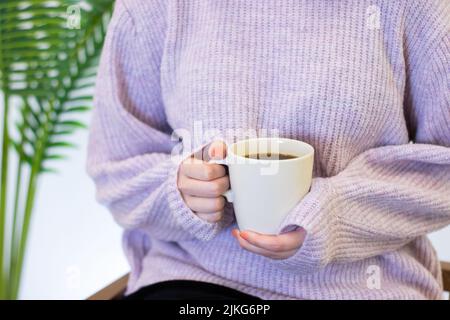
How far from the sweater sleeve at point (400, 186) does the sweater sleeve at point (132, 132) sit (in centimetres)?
20

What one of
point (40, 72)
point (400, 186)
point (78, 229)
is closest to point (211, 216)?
point (400, 186)

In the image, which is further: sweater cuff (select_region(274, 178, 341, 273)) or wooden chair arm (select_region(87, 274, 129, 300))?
wooden chair arm (select_region(87, 274, 129, 300))

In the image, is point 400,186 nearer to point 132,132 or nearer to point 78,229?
point 132,132

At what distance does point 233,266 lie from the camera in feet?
2.32

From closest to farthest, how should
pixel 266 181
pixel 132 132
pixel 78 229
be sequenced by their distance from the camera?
pixel 266 181 → pixel 132 132 → pixel 78 229

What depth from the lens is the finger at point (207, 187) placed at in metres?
0.58

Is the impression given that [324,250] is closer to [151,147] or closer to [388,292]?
[388,292]

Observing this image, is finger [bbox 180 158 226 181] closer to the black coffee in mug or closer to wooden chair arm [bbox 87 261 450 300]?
the black coffee in mug

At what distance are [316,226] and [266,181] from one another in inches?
3.4

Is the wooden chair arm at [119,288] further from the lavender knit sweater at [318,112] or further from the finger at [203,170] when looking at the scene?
the finger at [203,170]

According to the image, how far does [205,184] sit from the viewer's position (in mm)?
585

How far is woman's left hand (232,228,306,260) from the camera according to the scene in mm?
562

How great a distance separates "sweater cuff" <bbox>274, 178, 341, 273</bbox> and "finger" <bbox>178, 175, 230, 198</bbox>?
0.26 ft

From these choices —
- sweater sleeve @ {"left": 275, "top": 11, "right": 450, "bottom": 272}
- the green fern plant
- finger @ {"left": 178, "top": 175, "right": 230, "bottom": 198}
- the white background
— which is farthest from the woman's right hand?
the white background
